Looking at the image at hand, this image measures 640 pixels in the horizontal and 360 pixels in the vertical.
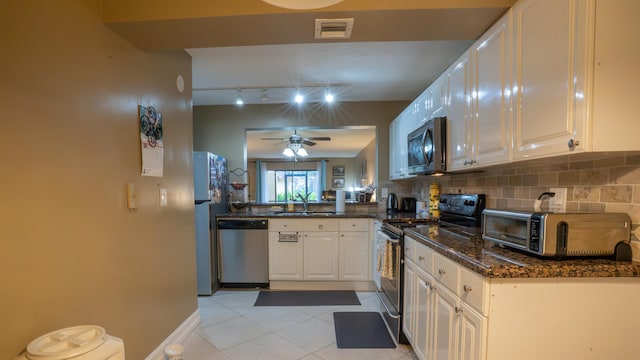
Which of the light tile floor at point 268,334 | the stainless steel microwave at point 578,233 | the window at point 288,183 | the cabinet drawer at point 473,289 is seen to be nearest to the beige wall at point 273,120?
the light tile floor at point 268,334

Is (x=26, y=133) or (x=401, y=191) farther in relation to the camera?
(x=401, y=191)

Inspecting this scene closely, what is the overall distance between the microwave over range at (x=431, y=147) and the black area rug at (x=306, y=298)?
1.66 metres

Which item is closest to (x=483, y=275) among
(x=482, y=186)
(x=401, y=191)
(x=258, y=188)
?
(x=482, y=186)

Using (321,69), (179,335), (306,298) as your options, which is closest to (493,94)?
(321,69)

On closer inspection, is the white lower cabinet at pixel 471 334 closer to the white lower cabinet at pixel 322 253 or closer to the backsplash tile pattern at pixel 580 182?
the backsplash tile pattern at pixel 580 182

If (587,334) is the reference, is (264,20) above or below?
above

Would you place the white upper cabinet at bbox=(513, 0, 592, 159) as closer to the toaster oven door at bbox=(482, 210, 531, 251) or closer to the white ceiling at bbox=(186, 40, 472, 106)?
the toaster oven door at bbox=(482, 210, 531, 251)

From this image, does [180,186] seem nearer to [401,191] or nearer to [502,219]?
[502,219]

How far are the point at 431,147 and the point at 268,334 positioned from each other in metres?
2.09

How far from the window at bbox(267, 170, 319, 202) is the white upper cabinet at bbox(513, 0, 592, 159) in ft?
29.5

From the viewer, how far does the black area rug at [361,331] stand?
7.11 ft

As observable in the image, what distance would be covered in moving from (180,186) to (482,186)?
2.44 metres

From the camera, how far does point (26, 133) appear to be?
3.49 ft

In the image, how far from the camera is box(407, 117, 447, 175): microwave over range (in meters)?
2.05
